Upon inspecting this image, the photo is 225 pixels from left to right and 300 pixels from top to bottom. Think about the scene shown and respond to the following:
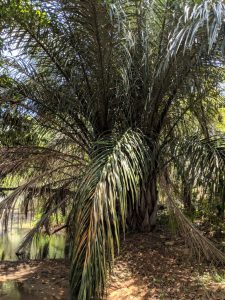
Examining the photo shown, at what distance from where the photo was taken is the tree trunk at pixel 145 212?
5805mm

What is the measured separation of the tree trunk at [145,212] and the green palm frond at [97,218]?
5.45ft

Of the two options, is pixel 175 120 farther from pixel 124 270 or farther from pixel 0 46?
pixel 0 46

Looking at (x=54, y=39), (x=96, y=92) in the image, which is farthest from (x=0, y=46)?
(x=96, y=92)

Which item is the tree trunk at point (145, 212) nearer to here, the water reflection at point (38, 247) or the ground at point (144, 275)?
the ground at point (144, 275)

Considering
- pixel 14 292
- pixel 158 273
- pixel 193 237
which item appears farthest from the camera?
pixel 14 292

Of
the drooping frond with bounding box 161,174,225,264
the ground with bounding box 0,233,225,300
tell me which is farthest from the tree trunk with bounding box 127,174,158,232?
the drooping frond with bounding box 161,174,225,264

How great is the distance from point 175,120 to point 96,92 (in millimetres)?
1399

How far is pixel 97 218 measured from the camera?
3475mm

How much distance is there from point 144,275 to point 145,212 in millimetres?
1312

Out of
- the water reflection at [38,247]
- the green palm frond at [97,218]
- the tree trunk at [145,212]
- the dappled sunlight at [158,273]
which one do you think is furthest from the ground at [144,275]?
the water reflection at [38,247]

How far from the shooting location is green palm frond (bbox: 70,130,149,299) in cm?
340

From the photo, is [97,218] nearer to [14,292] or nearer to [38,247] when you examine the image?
[14,292]

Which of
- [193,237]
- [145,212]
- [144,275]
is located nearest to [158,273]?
[144,275]

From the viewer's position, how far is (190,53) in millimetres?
4859
